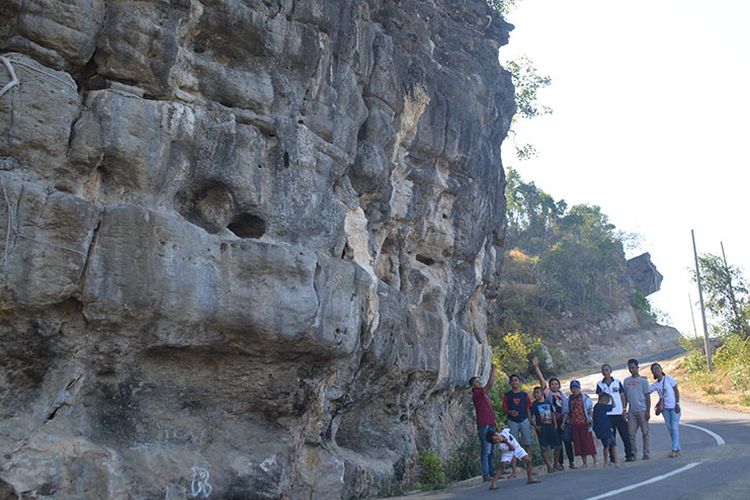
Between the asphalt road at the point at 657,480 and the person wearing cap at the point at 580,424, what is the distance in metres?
0.35

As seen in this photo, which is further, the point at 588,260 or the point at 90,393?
the point at 588,260

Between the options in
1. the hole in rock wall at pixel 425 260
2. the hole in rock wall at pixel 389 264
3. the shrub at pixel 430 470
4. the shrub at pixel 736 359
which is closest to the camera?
the shrub at pixel 430 470

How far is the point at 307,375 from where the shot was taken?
10148 millimetres

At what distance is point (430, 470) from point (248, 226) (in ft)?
21.1

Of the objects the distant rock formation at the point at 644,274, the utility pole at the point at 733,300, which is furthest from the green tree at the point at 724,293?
the distant rock formation at the point at 644,274

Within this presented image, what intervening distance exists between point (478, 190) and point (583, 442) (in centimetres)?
677

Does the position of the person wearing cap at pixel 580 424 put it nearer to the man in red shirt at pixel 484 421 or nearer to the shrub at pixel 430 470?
the man in red shirt at pixel 484 421

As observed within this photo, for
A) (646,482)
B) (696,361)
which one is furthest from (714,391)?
(646,482)

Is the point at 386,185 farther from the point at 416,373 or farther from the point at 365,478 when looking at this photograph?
the point at 365,478

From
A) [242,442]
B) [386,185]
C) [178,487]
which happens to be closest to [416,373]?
[386,185]

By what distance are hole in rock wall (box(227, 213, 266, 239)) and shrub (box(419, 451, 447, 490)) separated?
6.12 meters

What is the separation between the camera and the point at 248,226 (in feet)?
33.1

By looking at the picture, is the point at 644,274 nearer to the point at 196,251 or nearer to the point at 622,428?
the point at 622,428

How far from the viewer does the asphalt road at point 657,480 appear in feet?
29.7
